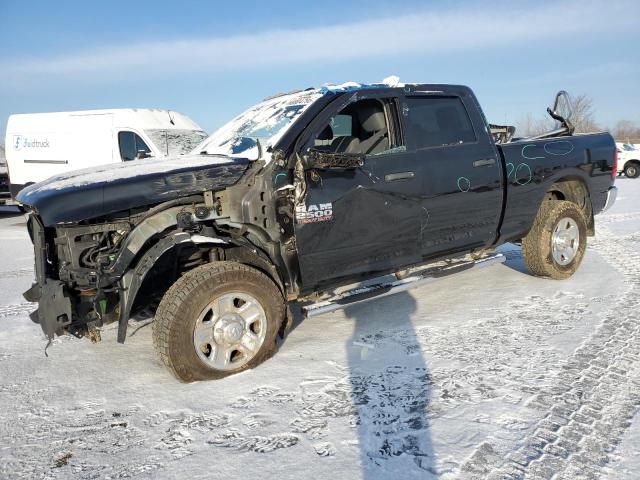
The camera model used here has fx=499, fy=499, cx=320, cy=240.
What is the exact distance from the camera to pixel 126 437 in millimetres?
2705

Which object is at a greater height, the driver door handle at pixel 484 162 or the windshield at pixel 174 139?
the windshield at pixel 174 139

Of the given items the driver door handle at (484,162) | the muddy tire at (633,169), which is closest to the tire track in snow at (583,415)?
the driver door handle at (484,162)

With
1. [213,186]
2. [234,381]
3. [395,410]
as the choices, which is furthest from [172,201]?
[395,410]

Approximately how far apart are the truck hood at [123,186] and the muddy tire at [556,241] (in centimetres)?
333

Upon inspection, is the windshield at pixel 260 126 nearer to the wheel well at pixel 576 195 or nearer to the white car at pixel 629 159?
the wheel well at pixel 576 195

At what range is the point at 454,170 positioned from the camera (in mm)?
4336

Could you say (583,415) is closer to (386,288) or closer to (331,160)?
(386,288)

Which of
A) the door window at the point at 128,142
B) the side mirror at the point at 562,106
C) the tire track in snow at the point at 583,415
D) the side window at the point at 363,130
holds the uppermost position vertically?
the door window at the point at 128,142

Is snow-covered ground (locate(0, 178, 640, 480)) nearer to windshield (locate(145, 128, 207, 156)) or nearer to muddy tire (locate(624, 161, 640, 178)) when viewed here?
windshield (locate(145, 128, 207, 156))

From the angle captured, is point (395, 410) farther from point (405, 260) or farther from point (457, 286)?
point (457, 286)

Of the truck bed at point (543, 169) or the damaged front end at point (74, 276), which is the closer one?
the damaged front end at point (74, 276)

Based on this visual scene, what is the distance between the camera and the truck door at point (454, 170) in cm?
420

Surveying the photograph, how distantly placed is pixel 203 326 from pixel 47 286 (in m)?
1.02

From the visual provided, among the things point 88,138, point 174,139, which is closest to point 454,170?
point 174,139
